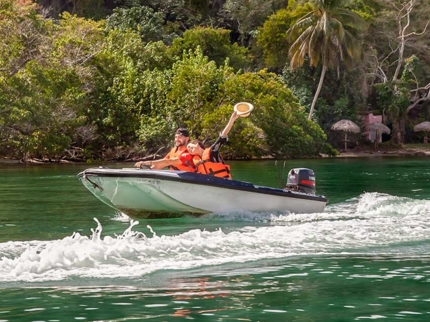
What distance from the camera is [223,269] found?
966 cm

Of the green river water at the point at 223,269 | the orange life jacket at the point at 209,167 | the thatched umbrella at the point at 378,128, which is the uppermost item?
the thatched umbrella at the point at 378,128

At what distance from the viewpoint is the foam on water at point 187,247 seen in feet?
30.9

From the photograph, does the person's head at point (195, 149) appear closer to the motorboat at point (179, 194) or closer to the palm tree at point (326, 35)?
the motorboat at point (179, 194)

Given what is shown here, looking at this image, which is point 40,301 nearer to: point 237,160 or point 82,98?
point 82,98

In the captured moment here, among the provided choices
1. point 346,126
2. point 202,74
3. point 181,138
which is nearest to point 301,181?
point 181,138

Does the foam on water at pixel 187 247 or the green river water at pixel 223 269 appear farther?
the foam on water at pixel 187 247

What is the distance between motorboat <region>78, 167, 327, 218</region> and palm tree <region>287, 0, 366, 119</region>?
33.1m

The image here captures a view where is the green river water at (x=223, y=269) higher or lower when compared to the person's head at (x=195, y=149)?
lower

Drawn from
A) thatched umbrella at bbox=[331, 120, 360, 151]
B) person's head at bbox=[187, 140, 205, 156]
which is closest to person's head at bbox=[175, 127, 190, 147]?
person's head at bbox=[187, 140, 205, 156]

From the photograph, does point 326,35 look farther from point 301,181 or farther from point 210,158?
point 210,158

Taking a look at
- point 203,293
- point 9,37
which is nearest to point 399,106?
point 9,37

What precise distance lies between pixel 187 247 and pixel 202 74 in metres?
32.9

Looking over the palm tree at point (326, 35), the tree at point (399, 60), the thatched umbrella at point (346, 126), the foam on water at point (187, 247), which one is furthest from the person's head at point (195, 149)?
the tree at point (399, 60)

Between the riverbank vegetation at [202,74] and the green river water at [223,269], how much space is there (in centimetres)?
2116
